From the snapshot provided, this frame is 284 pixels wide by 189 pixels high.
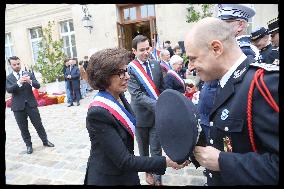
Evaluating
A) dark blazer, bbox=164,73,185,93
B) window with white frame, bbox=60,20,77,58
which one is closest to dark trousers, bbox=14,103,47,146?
dark blazer, bbox=164,73,185,93

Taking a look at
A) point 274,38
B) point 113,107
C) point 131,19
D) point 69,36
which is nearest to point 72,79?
point 131,19

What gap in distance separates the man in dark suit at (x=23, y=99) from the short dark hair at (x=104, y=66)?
154 inches

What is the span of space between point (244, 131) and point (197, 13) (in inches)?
437

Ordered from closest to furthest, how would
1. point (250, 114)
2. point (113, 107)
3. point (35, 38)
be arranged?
point (250, 114), point (113, 107), point (35, 38)

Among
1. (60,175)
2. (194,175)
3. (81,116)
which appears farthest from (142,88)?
(81,116)

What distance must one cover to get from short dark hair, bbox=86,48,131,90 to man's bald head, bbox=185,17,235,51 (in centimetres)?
74

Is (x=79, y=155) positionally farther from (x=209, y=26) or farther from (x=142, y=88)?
(x=209, y=26)

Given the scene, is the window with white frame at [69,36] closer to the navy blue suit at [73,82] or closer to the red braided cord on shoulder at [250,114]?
the navy blue suit at [73,82]

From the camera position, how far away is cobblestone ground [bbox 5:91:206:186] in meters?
4.09

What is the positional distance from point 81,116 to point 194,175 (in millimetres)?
5398

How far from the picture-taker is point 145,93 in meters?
3.63

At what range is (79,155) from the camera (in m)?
5.18

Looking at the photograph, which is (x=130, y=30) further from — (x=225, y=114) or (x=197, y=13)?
(x=225, y=114)

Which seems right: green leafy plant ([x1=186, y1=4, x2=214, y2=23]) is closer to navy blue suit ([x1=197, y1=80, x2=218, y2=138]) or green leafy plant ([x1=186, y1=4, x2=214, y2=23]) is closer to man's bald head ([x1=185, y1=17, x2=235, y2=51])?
navy blue suit ([x1=197, y1=80, x2=218, y2=138])
